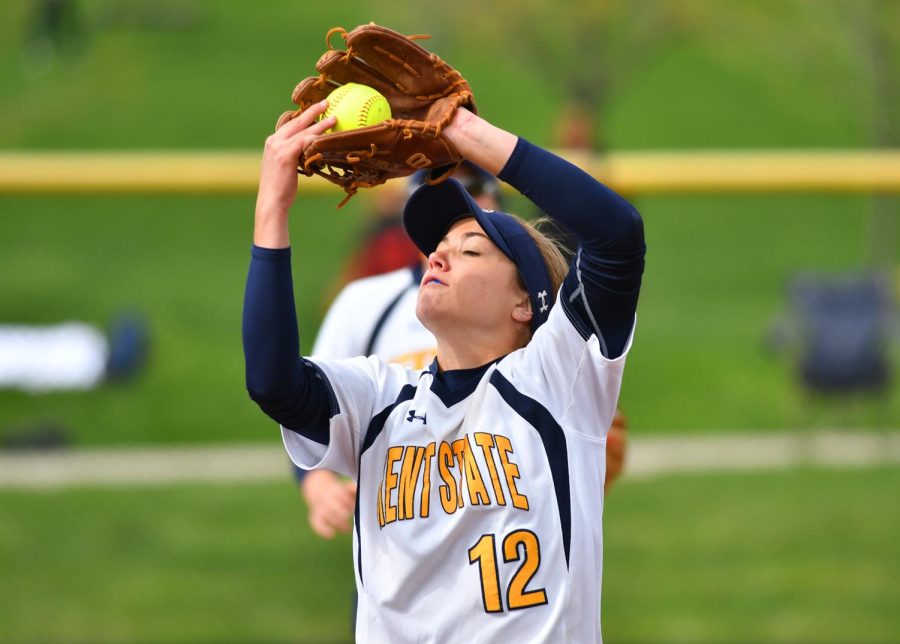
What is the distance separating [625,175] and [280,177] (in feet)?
8.26

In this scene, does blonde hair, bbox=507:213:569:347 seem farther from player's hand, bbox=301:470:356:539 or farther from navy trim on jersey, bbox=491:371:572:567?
player's hand, bbox=301:470:356:539

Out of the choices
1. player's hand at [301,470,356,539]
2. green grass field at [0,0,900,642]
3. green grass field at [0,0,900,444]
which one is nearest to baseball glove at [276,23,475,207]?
player's hand at [301,470,356,539]

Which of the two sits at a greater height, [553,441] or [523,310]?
[523,310]

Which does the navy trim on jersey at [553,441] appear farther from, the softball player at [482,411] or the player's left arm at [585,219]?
the player's left arm at [585,219]

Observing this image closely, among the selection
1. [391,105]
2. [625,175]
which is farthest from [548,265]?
[625,175]

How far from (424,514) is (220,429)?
13.1 feet

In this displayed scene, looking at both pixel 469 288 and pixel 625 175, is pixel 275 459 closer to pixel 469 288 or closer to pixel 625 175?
pixel 625 175

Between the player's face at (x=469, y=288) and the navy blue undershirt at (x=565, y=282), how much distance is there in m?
0.15

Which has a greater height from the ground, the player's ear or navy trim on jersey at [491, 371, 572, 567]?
the player's ear

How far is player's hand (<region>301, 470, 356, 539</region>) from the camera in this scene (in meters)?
2.90

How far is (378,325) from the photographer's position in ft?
10.1

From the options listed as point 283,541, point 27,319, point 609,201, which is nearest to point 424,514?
point 609,201

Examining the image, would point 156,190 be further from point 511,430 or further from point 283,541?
point 511,430

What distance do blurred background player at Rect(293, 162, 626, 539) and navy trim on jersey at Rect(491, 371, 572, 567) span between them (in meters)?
0.83
